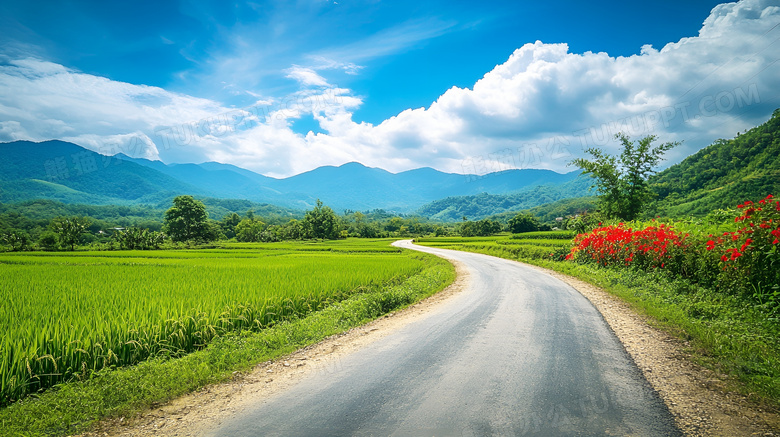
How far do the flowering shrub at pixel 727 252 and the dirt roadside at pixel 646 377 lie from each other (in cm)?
266

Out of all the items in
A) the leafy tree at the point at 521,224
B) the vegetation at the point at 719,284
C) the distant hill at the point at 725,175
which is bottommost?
the vegetation at the point at 719,284

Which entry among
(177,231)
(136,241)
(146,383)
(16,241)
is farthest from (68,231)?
(146,383)

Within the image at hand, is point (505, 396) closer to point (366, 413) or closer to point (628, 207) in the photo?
point (366, 413)

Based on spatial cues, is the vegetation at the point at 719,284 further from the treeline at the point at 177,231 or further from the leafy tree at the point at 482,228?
the leafy tree at the point at 482,228

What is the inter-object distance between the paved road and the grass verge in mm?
1392

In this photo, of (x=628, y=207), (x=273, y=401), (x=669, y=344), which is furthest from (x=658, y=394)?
(x=628, y=207)

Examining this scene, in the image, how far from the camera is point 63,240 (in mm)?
43500

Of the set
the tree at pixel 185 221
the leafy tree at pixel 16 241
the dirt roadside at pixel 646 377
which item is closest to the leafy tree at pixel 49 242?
the leafy tree at pixel 16 241

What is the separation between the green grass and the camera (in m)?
4.27

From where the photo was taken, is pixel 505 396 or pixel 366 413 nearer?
pixel 366 413

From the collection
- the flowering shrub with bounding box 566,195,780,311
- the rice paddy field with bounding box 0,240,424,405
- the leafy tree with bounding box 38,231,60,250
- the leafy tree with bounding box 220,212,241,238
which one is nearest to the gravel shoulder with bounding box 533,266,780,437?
the flowering shrub with bounding box 566,195,780,311

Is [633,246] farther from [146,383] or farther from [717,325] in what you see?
[146,383]

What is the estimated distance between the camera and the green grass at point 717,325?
4.27m

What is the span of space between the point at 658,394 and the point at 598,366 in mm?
845
